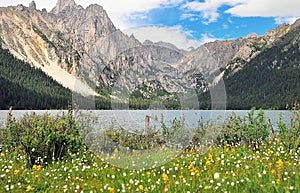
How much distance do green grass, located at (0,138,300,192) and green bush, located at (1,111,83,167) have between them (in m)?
0.38

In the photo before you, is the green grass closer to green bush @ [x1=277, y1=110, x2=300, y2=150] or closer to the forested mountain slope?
green bush @ [x1=277, y1=110, x2=300, y2=150]

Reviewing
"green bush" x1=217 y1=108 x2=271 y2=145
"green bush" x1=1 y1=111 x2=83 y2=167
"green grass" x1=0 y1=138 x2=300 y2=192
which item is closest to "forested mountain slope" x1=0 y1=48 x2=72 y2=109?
"green bush" x1=1 y1=111 x2=83 y2=167

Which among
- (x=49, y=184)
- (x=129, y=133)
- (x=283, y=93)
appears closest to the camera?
(x=49, y=184)

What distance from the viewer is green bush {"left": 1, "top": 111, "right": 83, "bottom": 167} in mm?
8480

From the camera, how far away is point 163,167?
23.0 ft

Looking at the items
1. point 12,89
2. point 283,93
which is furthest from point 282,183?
point 283,93

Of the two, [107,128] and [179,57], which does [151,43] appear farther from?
Answer: [107,128]

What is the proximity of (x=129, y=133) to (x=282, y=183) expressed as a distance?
18.3 ft

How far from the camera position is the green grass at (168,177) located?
5.43 metres

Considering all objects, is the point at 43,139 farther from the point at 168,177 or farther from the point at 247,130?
the point at 247,130

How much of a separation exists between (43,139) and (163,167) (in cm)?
344

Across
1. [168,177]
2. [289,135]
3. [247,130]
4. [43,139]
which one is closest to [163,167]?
[168,177]

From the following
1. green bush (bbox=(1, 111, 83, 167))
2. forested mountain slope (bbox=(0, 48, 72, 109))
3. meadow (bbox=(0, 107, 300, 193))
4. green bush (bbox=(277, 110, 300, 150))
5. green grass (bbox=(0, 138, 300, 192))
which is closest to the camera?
green grass (bbox=(0, 138, 300, 192))

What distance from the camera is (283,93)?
187 metres
